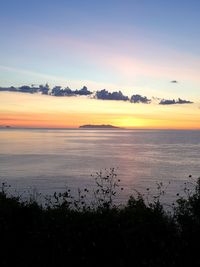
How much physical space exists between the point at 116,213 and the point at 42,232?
196 cm

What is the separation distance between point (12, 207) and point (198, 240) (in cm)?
493

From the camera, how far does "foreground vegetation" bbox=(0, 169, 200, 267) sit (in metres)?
8.62

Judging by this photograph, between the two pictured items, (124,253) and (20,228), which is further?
(20,228)

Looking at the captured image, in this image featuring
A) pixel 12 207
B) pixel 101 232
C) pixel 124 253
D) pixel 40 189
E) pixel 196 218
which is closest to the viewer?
pixel 124 253

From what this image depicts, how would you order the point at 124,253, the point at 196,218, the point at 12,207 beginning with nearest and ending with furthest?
the point at 124,253
the point at 196,218
the point at 12,207

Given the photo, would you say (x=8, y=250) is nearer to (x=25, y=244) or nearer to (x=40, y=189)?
(x=25, y=244)

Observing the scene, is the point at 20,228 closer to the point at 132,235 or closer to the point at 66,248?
the point at 66,248

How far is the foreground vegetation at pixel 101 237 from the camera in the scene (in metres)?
8.62

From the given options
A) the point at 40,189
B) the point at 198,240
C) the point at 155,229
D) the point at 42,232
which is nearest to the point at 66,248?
the point at 42,232

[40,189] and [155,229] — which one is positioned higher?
[155,229]

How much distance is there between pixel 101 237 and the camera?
9258mm

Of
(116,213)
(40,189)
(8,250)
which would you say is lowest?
(40,189)

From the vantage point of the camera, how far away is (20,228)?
9984 millimetres

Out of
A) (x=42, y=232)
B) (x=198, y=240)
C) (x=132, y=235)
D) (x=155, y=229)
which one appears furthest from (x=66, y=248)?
(x=198, y=240)
